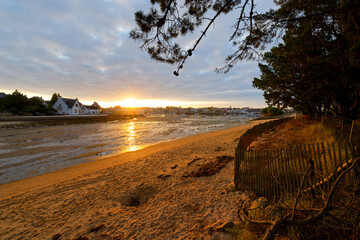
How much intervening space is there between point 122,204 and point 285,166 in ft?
17.3

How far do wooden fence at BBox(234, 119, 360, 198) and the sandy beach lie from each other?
2.26 feet

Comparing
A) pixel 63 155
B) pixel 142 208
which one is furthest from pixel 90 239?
pixel 63 155

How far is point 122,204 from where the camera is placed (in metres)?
4.81

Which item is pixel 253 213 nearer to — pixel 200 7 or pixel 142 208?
pixel 142 208

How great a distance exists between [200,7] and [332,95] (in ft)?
38.6

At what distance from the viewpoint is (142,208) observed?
446 cm

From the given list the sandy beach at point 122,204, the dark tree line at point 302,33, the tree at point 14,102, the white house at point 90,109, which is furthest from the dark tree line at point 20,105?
the dark tree line at point 302,33

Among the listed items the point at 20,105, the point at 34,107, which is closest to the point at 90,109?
the point at 34,107

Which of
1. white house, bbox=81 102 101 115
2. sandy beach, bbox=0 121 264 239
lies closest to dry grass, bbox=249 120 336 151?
sandy beach, bbox=0 121 264 239

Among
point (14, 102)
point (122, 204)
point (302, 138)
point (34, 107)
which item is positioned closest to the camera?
point (122, 204)

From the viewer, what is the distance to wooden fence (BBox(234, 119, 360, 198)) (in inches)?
135

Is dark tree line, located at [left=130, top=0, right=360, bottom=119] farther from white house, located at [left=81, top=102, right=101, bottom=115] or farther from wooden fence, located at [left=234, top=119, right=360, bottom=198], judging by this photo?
white house, located at [left=81, top=102, right=101, bottom=115]

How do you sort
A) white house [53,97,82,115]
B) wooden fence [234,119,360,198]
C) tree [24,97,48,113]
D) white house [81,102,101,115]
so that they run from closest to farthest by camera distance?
wooden fence [234,119,360,198] → tree [24,97,48,113] → white house [53,97,82,115] → white house [81,102,101,115]

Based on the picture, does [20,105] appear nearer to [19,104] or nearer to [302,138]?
[19,104]
